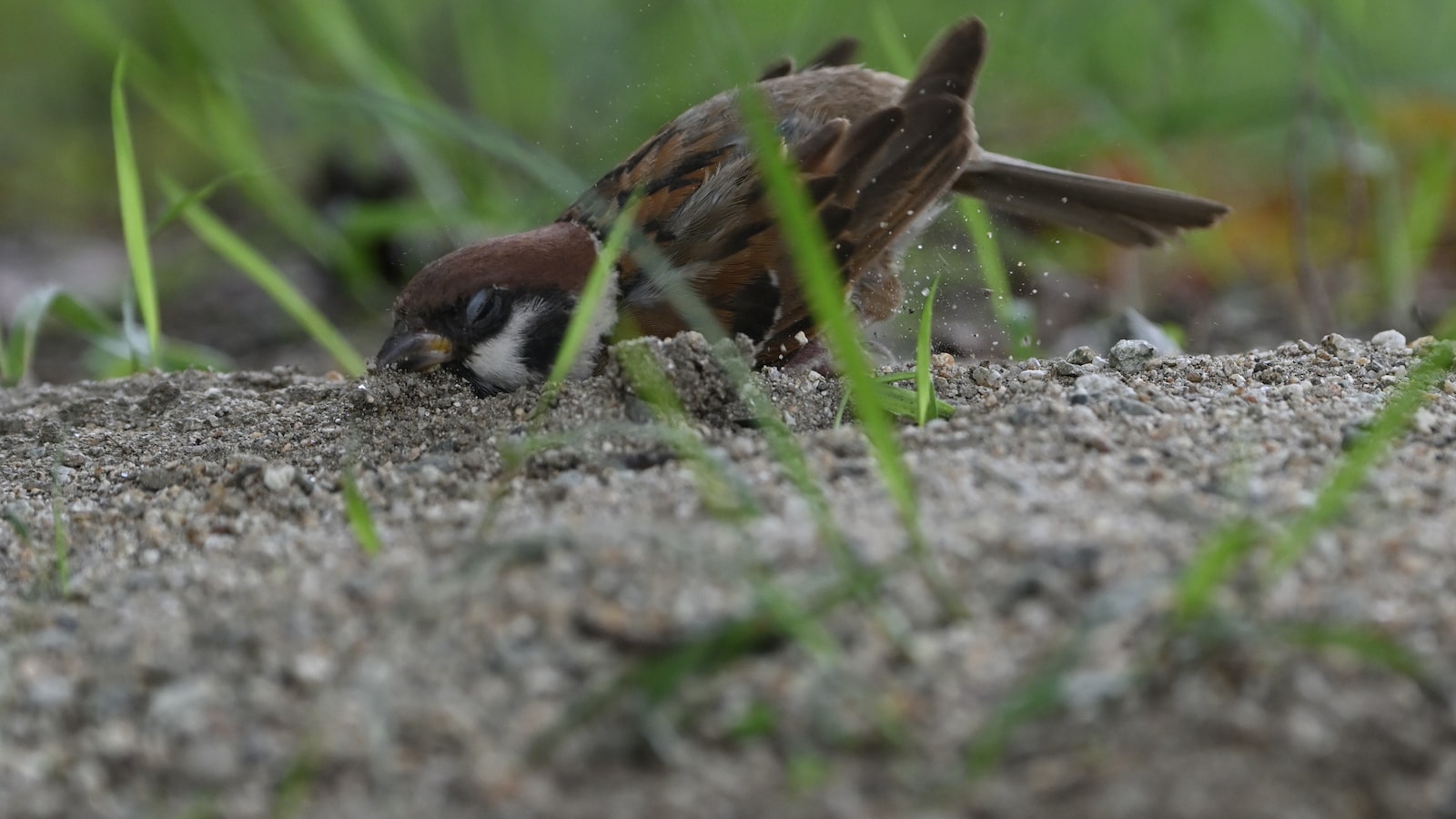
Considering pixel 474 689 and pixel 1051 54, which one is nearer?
pixel 474 689

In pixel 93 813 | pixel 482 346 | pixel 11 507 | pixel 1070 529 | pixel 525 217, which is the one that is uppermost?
pixel 525 217

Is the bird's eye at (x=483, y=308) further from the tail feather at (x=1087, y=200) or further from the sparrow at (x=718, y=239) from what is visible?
the tail feather at (x=1087, y=200)

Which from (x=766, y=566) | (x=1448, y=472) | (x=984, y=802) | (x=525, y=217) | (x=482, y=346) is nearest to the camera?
(x=984, y=802)

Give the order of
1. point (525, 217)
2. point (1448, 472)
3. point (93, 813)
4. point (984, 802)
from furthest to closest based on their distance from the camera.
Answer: point (525, 217) → point (1448, 472) → point (93, 813) → point (984, 802)

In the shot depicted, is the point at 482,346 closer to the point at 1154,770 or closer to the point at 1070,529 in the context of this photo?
the point at 1070,529

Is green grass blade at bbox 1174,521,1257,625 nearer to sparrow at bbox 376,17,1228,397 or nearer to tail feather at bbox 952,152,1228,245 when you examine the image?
sparrow at bbox 376,17,1228,397

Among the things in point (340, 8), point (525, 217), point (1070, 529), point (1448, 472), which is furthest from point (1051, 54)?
point (1070, 529)

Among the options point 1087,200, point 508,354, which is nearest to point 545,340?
point 508,354
